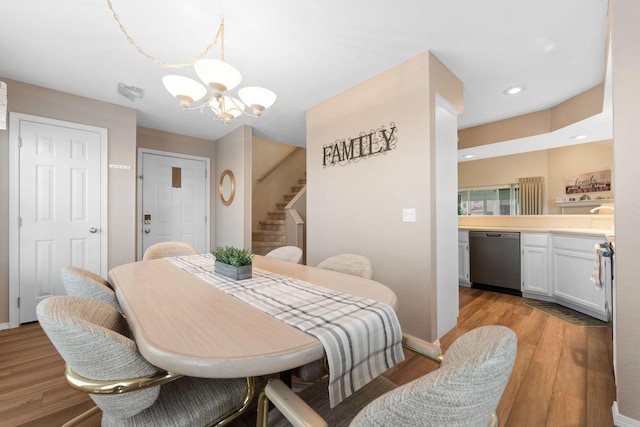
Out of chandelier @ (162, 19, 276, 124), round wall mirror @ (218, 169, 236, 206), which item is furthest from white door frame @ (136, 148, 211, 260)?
chandelier @ (162, 19, 276, 124)

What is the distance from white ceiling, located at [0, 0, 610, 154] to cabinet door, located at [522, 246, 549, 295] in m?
1.81

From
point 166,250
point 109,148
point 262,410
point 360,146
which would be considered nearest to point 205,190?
point 109,148

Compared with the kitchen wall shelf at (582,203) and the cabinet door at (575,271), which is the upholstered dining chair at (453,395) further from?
the kitchen wall shelf at (582,203)

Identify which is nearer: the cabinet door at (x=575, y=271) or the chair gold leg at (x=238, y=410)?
the chair gold leg at (x=238, y=410)

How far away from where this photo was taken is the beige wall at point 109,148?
2576 mm

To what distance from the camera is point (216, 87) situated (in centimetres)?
147

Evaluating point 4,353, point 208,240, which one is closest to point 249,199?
point 208,240

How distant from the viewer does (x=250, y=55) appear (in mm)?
2191

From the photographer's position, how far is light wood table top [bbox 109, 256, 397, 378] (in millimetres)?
694

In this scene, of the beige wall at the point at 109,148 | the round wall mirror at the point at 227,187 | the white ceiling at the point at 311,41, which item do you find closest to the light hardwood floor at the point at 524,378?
the beige wall at the point at 109,148

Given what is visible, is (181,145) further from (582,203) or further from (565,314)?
(582,203)

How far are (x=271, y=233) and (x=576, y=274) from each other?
4.13 m

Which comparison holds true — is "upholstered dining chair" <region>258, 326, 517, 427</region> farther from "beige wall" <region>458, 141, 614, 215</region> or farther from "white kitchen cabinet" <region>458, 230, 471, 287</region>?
"beige wall" <region>458, 141, 614, 215</region>

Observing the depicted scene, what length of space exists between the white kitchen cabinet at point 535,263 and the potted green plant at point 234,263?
3.53m
